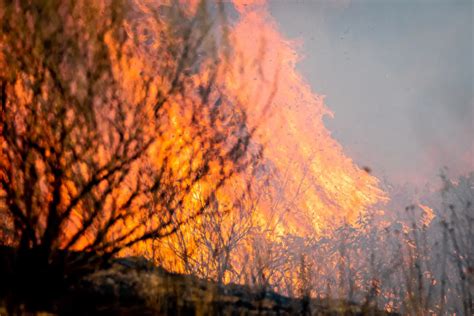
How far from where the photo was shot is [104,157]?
2742 millimetres

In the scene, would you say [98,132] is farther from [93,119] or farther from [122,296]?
[122,296]

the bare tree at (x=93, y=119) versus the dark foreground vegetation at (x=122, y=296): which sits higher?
the bare tree at (x=93, y=119)

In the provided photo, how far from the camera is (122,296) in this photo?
3.01 meters

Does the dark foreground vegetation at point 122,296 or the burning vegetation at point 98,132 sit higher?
the burning vegetation at point 98,132

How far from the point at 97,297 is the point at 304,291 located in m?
1.62

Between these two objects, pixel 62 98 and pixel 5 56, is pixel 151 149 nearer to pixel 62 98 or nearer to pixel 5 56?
pixel 62 98

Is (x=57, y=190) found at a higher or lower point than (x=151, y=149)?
lower

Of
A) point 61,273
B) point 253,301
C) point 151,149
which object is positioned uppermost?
point 151,149

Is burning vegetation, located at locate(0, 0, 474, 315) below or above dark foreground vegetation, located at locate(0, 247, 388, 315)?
above

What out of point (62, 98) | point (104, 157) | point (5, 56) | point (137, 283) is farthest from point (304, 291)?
point (5, 56)

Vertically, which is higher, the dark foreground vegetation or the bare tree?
the bare tree

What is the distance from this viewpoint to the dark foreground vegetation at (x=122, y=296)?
260 cm

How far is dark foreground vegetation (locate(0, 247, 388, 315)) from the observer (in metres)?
2.60

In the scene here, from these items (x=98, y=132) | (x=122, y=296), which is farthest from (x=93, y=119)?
(x=122, y=296)
